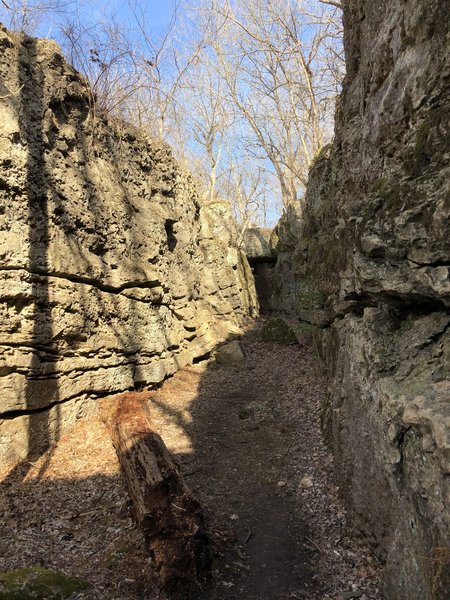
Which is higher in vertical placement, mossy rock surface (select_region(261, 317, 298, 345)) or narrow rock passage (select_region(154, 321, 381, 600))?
mossy rock surface (select_region(261, 317, 298, 345))

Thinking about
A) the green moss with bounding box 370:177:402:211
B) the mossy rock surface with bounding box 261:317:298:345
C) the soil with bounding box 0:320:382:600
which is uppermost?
the green moss with bounding box 370:177:402:211

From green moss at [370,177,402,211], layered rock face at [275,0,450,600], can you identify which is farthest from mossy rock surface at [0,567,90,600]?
green moss at [370,177,402,211]

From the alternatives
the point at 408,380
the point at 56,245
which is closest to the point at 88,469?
the point at 56,245

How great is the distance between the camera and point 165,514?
500cm

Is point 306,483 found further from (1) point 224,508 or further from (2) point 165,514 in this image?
(2) point 165,514

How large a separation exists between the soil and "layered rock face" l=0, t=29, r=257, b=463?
1.06m

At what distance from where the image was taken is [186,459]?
7.30m

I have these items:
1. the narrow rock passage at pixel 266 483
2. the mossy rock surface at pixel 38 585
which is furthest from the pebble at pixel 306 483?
the mossy rock surface at pixel 38 585

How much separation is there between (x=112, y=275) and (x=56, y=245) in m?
1.59

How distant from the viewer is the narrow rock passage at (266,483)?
461 cm

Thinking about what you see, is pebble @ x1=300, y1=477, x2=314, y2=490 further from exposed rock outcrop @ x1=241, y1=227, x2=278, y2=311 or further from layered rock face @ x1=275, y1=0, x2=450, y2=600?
exposed rock outcrop @ x1=241, y1=227, x2=278, y2=311

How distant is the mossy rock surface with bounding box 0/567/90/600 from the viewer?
3830 millimetres

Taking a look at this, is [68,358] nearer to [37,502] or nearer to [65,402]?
[65,402]

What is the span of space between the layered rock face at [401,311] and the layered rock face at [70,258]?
17.1ft
